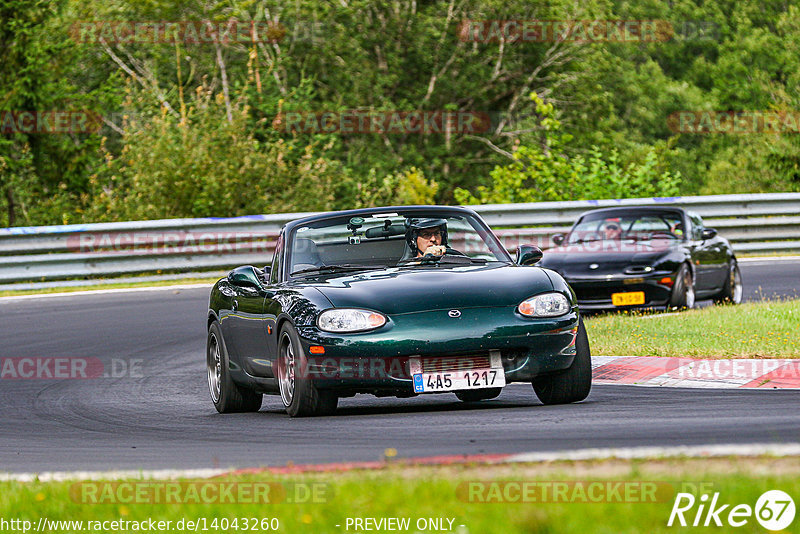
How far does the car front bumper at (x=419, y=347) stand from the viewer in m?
8.24

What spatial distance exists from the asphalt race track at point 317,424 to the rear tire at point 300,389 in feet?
0.32

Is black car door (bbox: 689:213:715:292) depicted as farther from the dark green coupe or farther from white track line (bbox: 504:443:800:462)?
white track line (bbox: 504:443:800:462)

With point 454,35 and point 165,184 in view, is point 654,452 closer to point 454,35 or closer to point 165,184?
point 165,184

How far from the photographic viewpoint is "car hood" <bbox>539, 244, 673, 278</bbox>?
1611 centimetres

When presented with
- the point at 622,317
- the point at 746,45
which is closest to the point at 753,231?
the point at 622,317

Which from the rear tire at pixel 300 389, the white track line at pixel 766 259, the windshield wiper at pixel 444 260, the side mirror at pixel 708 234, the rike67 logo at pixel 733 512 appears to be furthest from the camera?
the white track line at pixel 766 259

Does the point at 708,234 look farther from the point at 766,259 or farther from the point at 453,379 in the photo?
the point at 453,379

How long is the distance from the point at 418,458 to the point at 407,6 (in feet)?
113

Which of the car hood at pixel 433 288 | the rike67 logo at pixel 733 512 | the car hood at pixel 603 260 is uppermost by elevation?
the rike67 logo at pixel 733 512

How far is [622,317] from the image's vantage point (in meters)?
15.3

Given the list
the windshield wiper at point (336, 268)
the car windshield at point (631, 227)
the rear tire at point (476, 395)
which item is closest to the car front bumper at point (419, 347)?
the rear tire at point (476, 395)

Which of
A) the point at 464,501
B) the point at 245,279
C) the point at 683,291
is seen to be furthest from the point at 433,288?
the point at 683,291

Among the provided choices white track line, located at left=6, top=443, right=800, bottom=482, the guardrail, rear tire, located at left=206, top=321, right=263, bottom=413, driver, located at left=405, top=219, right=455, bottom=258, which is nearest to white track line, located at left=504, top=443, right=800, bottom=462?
white track line, located at left=6, top=443, right=800, bottom=482

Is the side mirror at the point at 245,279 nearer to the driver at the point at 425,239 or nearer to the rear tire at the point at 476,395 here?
the driver at the point at 425,239
